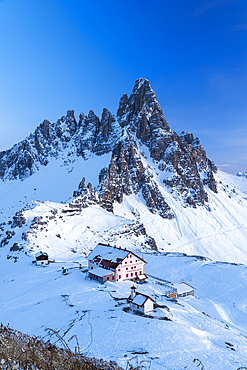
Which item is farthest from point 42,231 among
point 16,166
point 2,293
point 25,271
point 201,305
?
point 16,166

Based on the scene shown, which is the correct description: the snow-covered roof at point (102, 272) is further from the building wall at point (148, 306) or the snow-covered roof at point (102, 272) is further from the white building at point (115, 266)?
the building wall at point (148, 306)

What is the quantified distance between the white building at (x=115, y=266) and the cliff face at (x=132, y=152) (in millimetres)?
64530

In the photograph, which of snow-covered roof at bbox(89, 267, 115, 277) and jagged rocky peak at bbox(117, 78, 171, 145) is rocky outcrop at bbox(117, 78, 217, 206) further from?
snow-covered roof at bbox(89, 267, 115, 277)

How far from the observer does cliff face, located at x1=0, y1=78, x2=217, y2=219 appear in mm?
116438

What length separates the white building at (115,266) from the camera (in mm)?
35781

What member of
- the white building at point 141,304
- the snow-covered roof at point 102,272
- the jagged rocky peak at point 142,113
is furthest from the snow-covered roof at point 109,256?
the jagged rocky peak at point 142,113

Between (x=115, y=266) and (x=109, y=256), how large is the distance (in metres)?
3.35

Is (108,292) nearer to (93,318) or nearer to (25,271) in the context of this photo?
(93,318)

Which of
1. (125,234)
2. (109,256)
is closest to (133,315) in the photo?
(109,256)

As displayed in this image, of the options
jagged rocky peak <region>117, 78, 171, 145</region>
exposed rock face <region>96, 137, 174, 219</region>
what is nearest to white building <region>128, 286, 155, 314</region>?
exposed rock face <region>96, 137, 174, 219</region>

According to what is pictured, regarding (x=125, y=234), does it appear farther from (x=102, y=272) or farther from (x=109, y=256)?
(x=102, y=272)

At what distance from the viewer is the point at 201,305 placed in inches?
1291

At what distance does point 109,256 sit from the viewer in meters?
39.6

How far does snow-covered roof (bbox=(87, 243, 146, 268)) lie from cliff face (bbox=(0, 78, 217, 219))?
62713 mm
